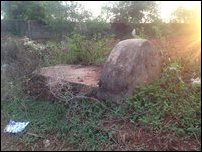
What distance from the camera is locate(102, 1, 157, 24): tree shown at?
282 inches

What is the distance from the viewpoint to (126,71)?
4754 mm

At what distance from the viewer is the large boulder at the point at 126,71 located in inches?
187

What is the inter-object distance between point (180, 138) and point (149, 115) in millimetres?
563

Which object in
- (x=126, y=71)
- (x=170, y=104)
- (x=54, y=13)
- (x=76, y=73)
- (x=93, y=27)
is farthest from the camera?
(x=93, y=27)

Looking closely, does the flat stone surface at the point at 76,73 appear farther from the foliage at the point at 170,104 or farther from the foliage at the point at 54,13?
the foliage at the point at 54,13

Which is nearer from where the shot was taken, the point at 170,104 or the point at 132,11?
the point at 170,104

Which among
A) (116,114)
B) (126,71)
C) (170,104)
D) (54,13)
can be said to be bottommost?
(116,114)

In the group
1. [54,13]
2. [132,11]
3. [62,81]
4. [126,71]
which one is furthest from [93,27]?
[126,71]

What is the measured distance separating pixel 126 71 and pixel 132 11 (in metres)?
3.53

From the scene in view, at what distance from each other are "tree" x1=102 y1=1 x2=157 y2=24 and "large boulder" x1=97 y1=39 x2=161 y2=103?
1.74m

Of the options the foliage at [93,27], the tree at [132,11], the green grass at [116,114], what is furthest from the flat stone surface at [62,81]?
the foliage at [93,27]

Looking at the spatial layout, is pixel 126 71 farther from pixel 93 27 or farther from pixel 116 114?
pixel 93 27

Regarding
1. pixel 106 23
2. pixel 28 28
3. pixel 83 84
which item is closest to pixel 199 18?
pixel 106 23

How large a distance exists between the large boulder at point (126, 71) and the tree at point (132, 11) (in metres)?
1.74
